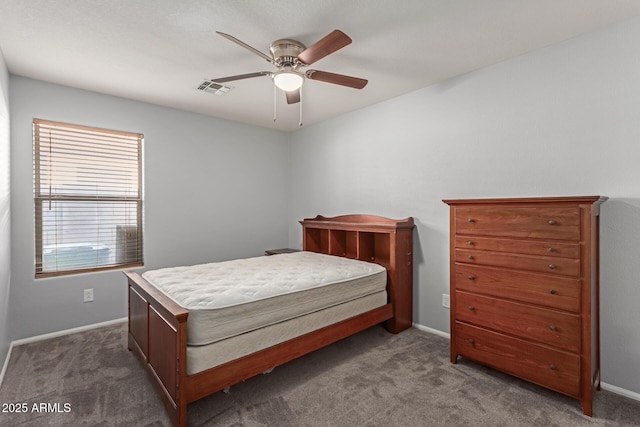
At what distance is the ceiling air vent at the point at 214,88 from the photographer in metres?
2.96

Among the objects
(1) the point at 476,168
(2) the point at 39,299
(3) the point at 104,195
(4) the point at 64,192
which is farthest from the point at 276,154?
(2) the point at 39,299

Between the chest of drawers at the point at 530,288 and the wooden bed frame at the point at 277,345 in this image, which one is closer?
the wooden bed frame at the point at 277,345

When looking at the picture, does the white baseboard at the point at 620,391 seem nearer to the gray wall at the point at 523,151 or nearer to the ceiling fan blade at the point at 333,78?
the gray wall at the point at 523,151

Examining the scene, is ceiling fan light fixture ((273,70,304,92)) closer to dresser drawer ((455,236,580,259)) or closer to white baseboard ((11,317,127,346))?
dresser drawer ((455,236,580,259))

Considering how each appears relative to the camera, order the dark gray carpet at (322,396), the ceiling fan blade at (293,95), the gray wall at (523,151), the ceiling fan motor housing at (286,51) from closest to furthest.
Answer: the dark gray carpet at (322,396) → the gray wall at (523,151) → the ceiling fan motor housing at (286,51) → the ceiling fan blade at (293,95)

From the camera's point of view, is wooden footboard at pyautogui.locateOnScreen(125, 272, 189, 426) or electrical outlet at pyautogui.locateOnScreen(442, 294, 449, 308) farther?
electrical outlet at pyautogui.locateOnScreen(442, 294, 449, 308)

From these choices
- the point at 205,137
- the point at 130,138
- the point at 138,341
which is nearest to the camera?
the point at 138,341

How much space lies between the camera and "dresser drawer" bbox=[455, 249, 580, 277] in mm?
1902

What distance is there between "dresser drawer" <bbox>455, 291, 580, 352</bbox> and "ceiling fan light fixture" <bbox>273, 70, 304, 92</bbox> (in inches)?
79.0

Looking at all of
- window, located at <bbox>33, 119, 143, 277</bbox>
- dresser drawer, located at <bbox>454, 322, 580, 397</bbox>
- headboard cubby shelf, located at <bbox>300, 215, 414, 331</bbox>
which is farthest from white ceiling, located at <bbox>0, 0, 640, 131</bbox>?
dresser drawer, located at <bbox>454, 322, 580, 397</bbox>

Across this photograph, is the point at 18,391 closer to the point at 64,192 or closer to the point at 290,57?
the point at 64,192

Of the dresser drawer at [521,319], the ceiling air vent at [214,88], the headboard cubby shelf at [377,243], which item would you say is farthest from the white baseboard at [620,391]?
the ceiling air vent at [214,88]

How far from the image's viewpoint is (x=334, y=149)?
4059mm

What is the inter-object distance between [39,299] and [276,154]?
10.3ft
